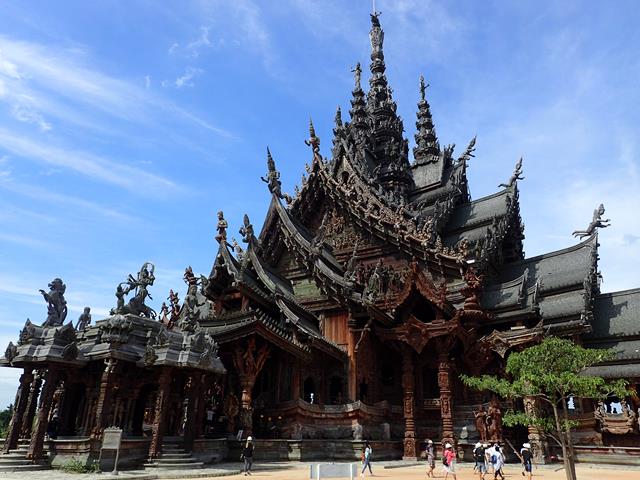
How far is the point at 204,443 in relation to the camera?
12734 millimetres

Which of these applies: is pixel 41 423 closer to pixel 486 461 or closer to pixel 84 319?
pixel 84 319

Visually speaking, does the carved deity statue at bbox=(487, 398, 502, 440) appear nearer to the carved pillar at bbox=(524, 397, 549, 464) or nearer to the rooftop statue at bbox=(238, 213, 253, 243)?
the carved pillar at bbox=(524, 397, 549, 464)

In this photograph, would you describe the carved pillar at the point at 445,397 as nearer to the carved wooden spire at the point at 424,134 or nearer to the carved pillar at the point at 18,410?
the carved pillar at the point at 18,410

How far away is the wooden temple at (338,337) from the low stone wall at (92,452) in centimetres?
11

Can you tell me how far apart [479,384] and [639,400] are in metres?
8.89

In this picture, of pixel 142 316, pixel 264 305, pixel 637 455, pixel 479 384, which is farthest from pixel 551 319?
pixel 142 316

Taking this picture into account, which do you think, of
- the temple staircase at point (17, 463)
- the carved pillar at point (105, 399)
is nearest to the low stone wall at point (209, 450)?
the carved pillar at point (105, 399)

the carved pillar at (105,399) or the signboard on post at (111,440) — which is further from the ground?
the carved pillar at (105,399)

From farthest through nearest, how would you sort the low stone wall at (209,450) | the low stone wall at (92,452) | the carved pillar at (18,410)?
the low stone wall at (209,450)
the carved pillar at (18,410)
the low stone wall at (92,452)

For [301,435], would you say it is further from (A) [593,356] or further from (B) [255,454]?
(A) [593,356]

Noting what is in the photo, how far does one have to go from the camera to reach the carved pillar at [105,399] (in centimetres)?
1097

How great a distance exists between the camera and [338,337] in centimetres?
1859

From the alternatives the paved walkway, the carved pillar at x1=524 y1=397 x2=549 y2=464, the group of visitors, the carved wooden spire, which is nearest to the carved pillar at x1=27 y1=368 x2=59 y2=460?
the paved walkway

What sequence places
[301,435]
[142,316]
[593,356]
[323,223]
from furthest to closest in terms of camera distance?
[323,223]
[301,435]
[142,316]
[593,356]
